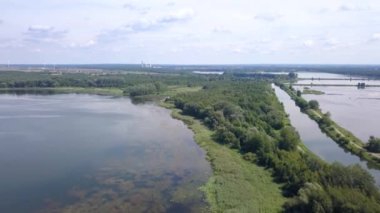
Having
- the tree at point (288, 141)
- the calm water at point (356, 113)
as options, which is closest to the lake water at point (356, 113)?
the calm water at point (356, 113)

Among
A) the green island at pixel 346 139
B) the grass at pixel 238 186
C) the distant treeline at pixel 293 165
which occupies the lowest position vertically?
the grass at pixel 238 186

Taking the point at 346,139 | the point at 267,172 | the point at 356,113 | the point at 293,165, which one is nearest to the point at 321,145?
the point at 346,139

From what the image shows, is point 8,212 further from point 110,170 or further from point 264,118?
point 264,118

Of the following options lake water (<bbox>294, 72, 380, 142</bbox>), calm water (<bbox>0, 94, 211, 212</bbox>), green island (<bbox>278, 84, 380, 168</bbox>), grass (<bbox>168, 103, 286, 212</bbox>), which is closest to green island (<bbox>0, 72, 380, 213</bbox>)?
grass (<bbox>168, 103, 286, 212</bbox>)

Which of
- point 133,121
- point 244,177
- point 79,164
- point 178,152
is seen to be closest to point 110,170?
point 79,164

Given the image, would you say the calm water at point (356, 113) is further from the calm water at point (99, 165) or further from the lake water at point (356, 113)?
the calm water at point (99, 165)

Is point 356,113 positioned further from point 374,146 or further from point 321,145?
point 374,146
